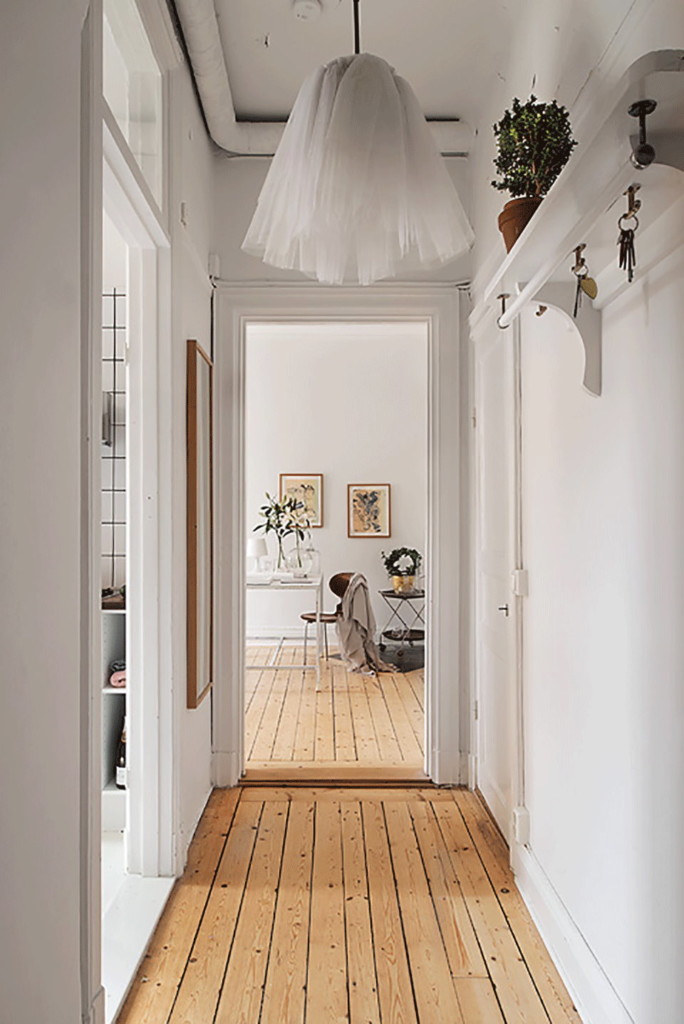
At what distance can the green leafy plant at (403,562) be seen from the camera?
782cm

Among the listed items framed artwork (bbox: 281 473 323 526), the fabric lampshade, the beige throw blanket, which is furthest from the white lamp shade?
the fabric lampshade

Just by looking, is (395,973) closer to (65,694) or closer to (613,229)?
(65,694)

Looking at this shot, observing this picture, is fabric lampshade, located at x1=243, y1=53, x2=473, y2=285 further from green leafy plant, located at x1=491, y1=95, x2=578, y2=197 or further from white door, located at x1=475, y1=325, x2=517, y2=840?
white door, located at x1=475, y1=325, x2=517, y2=840

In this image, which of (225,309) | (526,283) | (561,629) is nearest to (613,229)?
(526,283)

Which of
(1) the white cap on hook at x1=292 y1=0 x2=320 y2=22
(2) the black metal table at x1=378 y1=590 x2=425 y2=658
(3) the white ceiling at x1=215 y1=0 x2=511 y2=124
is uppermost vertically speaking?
(3) the white ceiling at x1=215 y1=0 x2=511 y2=124

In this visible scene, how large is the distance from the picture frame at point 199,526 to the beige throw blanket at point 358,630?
2835mm

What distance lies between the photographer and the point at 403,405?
8.16m

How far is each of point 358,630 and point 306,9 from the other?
4779 millimetres

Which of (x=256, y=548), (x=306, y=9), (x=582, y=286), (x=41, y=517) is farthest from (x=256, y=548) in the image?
(x=41, y=517)

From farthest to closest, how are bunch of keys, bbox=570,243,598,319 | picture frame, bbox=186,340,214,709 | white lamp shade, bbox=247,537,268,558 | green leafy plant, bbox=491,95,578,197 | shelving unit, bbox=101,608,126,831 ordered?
white lamp shade, bbox=247,537,268,558
shelving unit, bbox=101,608,126,831
picture frame, bbox=186,340,214,709
green leafy plant, bbox=491,95,578,197
bunch of keys, bbox=570,243,598,319

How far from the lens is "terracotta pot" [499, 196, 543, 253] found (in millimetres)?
2195

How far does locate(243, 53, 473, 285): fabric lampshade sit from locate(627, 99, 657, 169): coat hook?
37.5 inches

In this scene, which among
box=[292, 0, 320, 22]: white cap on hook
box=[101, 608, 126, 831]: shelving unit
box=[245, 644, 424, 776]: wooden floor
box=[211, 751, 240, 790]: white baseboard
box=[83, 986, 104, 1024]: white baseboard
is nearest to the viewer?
box=[83, 986, 104, 1024]: white baseboard

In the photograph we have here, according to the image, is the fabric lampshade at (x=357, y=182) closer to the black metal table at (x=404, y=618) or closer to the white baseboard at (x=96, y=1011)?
the white baseboard at (x=96, y=1011)
